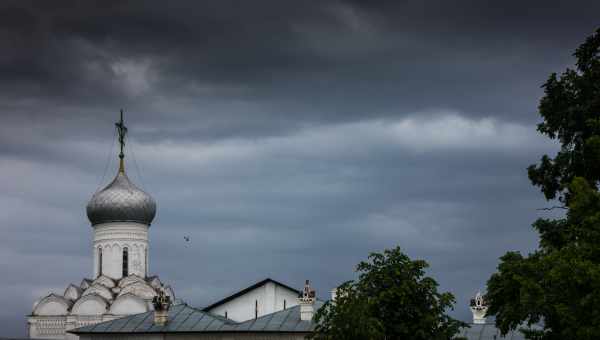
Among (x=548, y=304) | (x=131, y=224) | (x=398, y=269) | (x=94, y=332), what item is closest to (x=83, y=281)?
(x=131, y=224)

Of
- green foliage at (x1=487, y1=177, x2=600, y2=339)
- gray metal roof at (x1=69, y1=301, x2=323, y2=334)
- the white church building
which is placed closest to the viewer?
green foliage at (x1=487, y1=177, x2=600, y2=339)

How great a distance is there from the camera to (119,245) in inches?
2899

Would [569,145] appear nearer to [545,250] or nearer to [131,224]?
[545,250]

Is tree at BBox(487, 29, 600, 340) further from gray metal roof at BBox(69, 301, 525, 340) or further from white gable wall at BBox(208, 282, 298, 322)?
white gable wall at BBox(208, 282, 298, 322)

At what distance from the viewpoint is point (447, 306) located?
104 ft

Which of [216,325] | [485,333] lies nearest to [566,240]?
[485,333]

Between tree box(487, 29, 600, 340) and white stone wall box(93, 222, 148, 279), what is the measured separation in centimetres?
4380

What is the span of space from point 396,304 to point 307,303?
1563 centimetres

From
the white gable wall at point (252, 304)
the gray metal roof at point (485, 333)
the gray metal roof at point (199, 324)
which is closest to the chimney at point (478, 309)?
the gray metal roof at point (485, 333)

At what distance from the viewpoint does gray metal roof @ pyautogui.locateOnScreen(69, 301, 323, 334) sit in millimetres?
46438

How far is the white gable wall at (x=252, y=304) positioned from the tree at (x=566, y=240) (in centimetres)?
2591

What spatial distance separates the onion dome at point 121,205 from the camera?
73.7 metres

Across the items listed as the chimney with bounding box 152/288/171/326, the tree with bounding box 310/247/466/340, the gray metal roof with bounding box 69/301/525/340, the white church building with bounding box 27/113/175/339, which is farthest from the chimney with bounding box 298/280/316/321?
the white church building with bounding box 27/113/175/339

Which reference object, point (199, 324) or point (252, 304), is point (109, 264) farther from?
point (199, 324)
